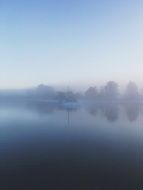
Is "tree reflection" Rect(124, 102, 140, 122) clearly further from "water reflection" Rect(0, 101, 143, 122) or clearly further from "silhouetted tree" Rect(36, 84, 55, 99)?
"silhouetted tree" Rect(36, 84, 55, 99)

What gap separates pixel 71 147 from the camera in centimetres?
228

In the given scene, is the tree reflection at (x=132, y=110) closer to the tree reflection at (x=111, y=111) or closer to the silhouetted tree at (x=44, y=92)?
the tree reflection at (x=111, y=111)

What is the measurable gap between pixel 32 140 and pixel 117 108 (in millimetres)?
902

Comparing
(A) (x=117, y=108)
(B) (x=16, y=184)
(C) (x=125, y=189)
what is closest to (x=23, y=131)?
(B) (x=16, y=184)

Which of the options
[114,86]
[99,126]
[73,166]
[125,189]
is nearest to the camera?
[125,189]

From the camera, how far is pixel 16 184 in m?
1.88

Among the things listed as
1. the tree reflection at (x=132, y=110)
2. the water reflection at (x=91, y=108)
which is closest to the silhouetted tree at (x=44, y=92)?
the water reflection at (x=91, y=108)

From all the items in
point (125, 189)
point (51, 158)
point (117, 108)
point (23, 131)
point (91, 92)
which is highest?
point (91, 92)

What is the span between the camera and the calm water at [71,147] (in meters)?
1.92

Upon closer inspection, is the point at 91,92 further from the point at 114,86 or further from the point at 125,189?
the point at 125,189

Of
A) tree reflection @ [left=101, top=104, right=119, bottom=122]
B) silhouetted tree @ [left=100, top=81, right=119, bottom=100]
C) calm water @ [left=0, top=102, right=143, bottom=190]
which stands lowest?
calm water @ [left=0, top=102, right=143, bottom=190]

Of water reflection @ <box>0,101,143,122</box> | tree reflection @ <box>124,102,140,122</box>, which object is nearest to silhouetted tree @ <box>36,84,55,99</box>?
water reflection @ <box>0,101,143,122</box>

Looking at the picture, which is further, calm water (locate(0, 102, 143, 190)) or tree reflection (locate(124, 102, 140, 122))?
→ tree reflection (locate(124, 102, 140, 122))

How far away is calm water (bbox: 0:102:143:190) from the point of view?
6.30ft
